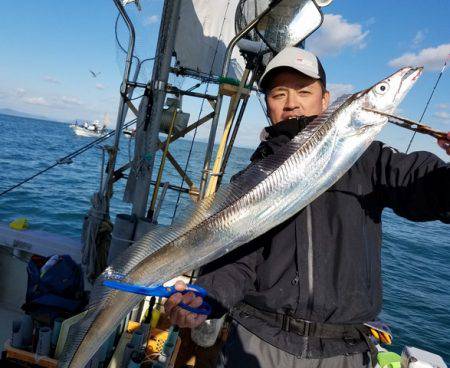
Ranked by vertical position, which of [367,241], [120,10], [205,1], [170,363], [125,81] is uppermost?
[205,1]

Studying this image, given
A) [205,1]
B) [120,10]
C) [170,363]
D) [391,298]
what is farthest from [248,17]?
[391,298]

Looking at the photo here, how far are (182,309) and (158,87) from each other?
3.51m

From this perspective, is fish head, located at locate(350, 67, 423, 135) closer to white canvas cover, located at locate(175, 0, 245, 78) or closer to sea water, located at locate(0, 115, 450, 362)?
sea water, located at locate(0, 115, 450, 362)

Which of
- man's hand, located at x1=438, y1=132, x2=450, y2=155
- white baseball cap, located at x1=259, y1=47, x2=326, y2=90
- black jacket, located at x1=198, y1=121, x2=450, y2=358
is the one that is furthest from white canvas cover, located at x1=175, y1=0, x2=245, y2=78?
man's hand, located at x1=438, y1=132, x2=450, y2=155

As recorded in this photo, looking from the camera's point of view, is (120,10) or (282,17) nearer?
(282,17)

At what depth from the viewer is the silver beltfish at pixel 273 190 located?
1.97 meters

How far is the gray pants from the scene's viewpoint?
2.02m

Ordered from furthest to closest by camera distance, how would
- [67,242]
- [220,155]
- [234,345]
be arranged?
[67,242] < [220,155] < [234,345]

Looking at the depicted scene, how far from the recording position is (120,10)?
15.7 ft

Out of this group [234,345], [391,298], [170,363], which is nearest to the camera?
[234,345]

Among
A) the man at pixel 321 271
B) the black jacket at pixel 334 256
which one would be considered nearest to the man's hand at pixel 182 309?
the man at pixel 321 271

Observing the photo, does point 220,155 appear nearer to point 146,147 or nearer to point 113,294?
point 146,147

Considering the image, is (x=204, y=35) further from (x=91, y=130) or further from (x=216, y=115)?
(x=91, y=130)

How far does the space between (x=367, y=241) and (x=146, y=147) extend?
11.7ft
